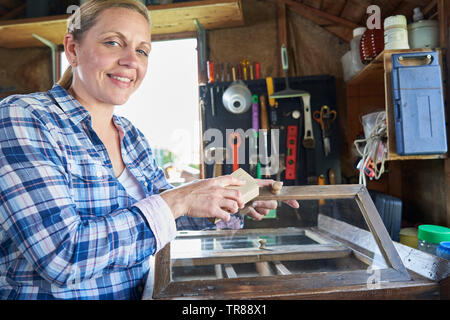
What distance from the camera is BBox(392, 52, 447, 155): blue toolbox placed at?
1.51 meters

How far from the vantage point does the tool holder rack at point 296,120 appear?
93.4 inches

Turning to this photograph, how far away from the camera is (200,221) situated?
3.62ft

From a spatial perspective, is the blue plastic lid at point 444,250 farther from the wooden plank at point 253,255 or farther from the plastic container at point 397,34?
the plastic container at point 397,34

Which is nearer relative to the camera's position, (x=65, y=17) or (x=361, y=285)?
(x=361, y=285)

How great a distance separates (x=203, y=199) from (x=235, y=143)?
1.68 meters

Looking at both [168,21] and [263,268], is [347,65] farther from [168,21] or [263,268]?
[263,268]

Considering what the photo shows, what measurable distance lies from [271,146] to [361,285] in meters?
1.70

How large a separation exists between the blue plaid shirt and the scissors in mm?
1787

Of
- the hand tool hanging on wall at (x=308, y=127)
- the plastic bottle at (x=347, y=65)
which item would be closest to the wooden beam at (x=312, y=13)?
the plastic bottle at (x=347, y=65)

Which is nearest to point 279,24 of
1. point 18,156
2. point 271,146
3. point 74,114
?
point 271,146

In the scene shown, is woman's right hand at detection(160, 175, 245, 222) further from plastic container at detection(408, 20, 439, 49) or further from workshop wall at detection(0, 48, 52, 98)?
workshop wall at detection(0, 48, 52, 98)

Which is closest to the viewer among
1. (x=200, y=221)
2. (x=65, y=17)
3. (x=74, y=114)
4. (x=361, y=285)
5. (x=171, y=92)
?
(x=361, y=285)

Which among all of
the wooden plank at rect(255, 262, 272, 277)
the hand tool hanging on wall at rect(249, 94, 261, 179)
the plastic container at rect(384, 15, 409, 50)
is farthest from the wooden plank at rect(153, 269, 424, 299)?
the hand tool hanging on wall at rect(249, 94, 261, 179)

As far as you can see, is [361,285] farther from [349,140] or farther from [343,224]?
[349,140]
